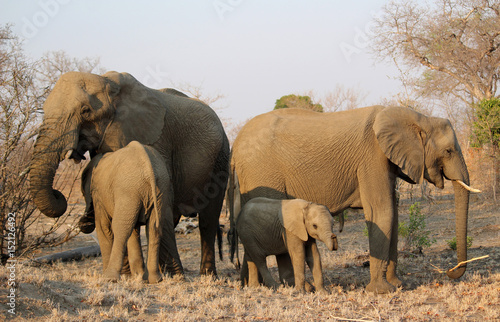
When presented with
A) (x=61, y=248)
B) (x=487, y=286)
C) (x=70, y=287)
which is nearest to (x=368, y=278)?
(x=487, y=286)

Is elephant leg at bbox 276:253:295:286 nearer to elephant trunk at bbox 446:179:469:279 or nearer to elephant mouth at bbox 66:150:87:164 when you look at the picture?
elephant trunk at bbox 446:179:469:279

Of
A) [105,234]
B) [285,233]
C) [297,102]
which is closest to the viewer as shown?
[285,233]

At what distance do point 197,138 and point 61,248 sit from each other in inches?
216

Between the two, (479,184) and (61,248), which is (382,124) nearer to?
(61,248)

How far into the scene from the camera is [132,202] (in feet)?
23.3

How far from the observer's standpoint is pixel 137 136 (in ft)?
27.6

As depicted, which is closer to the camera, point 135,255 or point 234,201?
point 135,255

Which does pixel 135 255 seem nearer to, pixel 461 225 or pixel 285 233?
pixel 285 233

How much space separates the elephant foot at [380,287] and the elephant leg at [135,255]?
2930mm

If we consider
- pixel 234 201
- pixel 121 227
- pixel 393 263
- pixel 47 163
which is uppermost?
pixel 47 163

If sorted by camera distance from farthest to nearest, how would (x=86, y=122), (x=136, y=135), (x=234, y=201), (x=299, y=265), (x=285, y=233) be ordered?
(x=234, y=201)
(x=136, y=135)
(x=86, y=122)
(x=285, y=233)
(x=299, y=265)

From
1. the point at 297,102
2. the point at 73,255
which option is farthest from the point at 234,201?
the point at 297,102

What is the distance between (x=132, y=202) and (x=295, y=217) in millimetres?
1969

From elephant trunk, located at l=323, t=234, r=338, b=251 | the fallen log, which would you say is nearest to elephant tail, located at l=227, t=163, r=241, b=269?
elephant trunk, located at l=323, t=234, r=338, b=251
